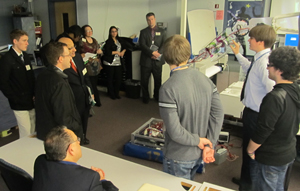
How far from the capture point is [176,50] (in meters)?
1.47

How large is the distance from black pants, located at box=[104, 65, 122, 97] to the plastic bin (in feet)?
0.56

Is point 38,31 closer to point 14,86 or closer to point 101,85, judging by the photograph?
point 101,85

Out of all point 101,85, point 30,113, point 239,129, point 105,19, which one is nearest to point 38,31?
point 105,19

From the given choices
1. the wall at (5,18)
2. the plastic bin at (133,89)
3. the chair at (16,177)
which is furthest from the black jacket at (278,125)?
the wall at (5,18)

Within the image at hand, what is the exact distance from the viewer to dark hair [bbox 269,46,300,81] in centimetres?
156

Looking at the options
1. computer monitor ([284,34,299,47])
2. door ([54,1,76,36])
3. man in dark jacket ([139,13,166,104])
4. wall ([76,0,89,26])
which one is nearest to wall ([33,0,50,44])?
door ([54,1,76,36])

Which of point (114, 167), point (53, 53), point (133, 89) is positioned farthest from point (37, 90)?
point (133, 89)

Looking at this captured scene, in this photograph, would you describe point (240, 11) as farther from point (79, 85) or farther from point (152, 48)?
point (79, 85)

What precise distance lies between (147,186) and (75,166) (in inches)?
18.7

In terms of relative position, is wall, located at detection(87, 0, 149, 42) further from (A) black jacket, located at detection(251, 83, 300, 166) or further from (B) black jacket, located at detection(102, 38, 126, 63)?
(A) black jacket, located at detection(251, 83, 300, 166)

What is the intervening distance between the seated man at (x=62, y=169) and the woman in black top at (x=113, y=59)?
150 inches

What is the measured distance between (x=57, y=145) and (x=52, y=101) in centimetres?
91

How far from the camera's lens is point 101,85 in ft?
18.7

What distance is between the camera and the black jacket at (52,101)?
2.02 m
